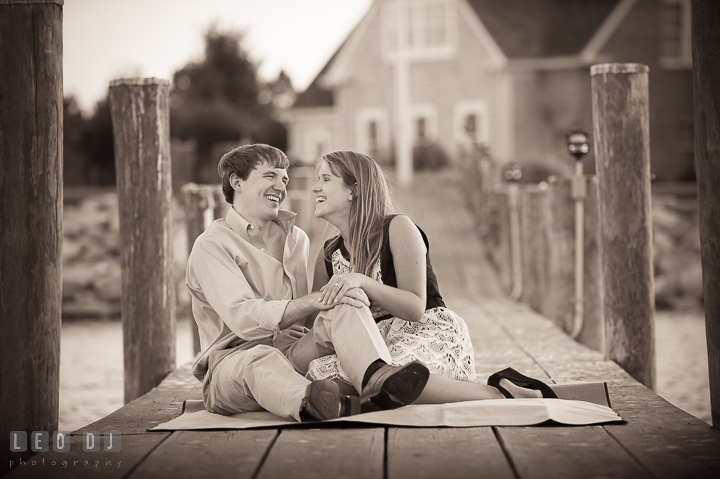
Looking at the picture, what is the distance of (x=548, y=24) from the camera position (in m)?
22.4

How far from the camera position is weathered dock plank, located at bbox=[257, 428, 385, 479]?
271cm

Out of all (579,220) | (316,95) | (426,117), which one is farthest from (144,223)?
(316,95)

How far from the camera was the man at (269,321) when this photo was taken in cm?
329

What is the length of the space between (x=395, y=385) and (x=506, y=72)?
19.0m

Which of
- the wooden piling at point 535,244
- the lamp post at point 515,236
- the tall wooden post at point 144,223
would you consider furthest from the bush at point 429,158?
the tall wooden post at point 144,223

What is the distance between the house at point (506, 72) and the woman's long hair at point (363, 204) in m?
16.1

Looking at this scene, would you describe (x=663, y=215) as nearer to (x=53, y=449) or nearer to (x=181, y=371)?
(x=181, y=371)

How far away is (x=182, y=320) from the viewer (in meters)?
14.6

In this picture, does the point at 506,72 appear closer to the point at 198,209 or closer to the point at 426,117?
the point at 426,117

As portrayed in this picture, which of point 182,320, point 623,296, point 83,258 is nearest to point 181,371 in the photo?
point 623,296

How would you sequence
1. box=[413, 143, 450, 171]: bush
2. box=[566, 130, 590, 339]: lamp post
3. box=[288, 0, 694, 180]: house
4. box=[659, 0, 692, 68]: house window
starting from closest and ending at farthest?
box=[566, 130, 590, 339]: lamp post < box=[659, 0, 692, 68]: house window < box=[288, 0, 694, 180]: house < box=[413, 143, 450, 171]: bush

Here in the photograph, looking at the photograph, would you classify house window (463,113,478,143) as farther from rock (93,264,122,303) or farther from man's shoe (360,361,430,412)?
man's shoe (360,361,430,412)

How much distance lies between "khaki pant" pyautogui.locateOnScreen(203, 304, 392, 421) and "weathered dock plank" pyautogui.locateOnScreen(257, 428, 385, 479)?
190 mm

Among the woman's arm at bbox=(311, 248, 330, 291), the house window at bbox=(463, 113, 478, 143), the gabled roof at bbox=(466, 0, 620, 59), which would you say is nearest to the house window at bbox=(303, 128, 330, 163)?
the house window at bbox=(463, 113, 478, 143)
